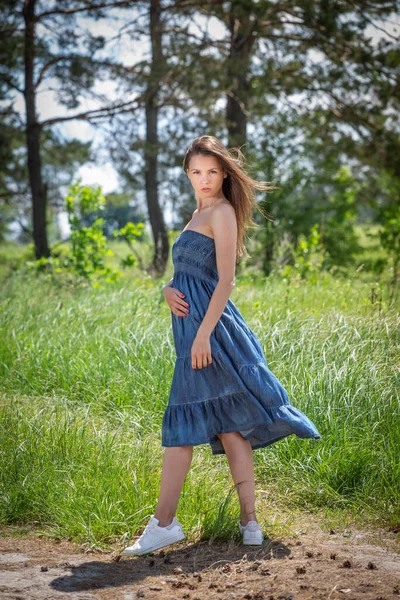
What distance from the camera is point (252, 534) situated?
306 centimetres

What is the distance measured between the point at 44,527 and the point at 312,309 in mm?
3599

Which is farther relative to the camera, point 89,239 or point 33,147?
point 33,147

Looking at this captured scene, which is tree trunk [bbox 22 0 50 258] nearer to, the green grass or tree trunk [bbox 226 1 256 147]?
tree trunk [bbox 226 1 256 147]

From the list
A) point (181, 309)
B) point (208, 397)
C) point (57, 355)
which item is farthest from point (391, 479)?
point (57, 355)

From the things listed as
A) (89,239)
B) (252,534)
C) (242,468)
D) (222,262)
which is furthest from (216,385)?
(89,239)

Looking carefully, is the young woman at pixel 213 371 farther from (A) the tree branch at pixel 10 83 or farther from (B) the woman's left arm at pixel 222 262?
(A) the tree branch at pixel 10 83

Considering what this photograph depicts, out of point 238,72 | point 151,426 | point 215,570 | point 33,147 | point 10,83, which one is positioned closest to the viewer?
point 215,570

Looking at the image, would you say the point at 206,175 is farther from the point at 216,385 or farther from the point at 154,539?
the point at 154,539

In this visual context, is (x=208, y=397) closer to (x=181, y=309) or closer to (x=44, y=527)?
(x=181, y=309)

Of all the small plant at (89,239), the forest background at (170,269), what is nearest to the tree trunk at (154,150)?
the forest background at (170,269)

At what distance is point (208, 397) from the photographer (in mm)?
3043

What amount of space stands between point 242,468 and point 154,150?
9.61m

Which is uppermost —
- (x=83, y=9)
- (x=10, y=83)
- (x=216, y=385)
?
(x=83, y=9)

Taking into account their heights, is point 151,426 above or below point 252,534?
above
